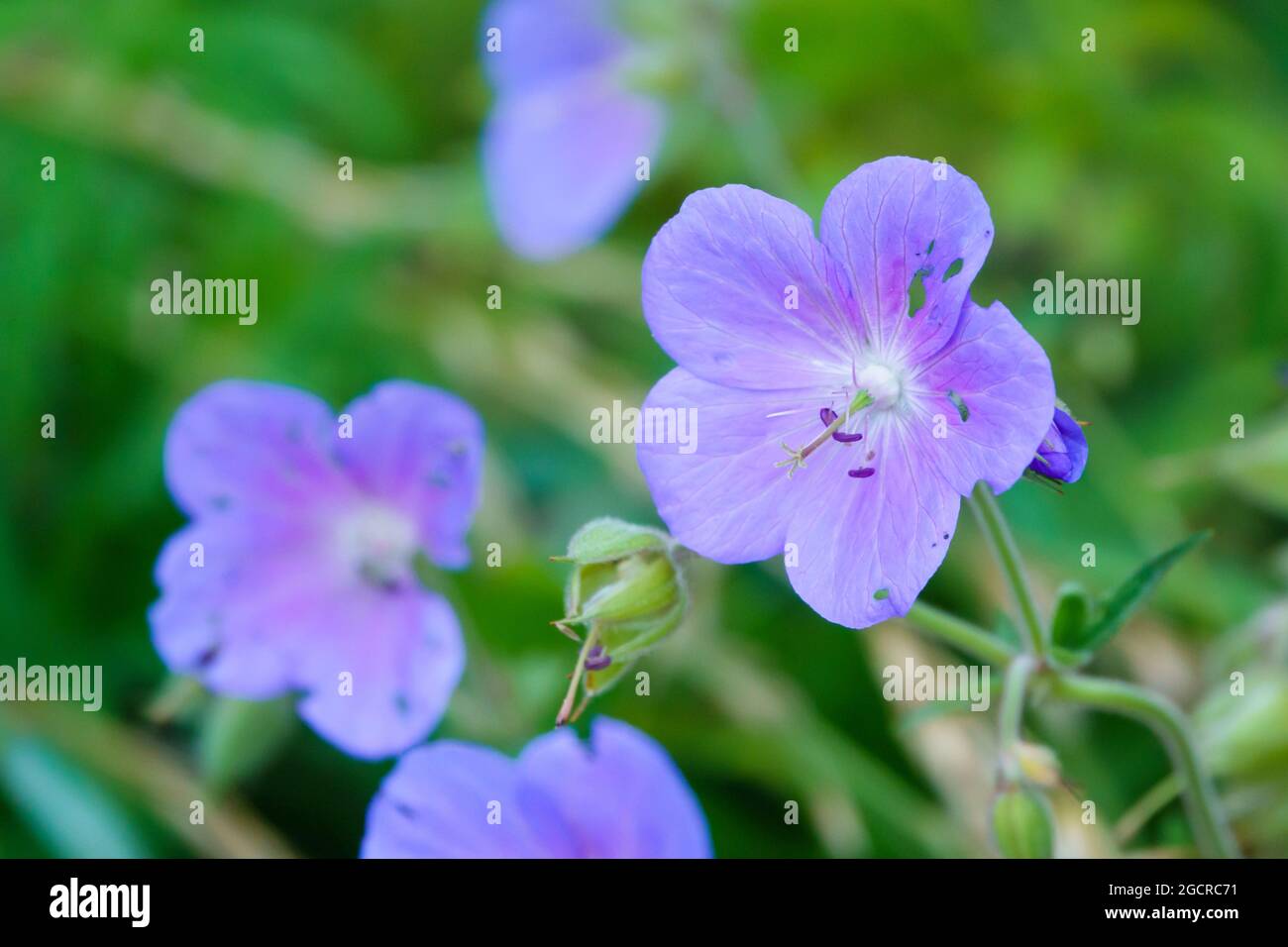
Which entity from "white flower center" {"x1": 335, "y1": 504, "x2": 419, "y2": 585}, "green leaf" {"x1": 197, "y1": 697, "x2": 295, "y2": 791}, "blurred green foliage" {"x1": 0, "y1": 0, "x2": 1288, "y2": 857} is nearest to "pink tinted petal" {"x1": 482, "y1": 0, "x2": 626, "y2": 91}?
"blurred green foliage" {"x1": 0, "y1": 0, "x2": 1288, "y2": 857}

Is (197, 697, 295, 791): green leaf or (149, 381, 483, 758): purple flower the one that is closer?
(149, 381, 483, 758): purple flower

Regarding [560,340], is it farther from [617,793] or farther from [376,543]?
[617,793]

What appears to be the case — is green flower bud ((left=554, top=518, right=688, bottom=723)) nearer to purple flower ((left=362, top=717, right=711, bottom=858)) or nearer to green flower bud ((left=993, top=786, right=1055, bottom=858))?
purple flower ((left=362, top=717, right=711, bottom=858))

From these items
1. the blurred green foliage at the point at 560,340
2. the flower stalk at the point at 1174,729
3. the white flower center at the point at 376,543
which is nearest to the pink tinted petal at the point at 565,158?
the blurred green foliage at the point at 560,340

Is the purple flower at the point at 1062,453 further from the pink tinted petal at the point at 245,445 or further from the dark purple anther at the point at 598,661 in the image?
the pink tinted petal at the point at 245,445

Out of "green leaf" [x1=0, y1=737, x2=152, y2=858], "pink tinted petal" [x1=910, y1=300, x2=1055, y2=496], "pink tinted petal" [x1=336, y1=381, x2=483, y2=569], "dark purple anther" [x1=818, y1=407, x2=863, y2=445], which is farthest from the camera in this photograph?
"green leaf" [x1=0, y1=737, x2=152, y2=858]

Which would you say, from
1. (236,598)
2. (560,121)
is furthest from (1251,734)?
(560,121)
